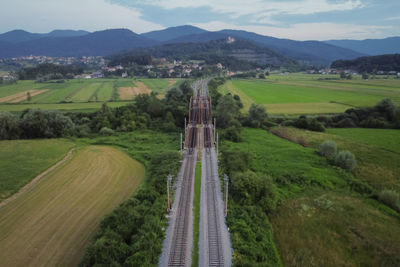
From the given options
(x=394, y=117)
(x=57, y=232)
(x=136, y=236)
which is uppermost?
(x=394, y=117)

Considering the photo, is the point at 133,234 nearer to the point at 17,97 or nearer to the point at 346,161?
the point at 346,161

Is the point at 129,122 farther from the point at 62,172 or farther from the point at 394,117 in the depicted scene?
the point at 394,117

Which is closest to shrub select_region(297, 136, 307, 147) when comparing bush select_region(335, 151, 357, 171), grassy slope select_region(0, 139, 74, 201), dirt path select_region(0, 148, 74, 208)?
bush select_region(335, 151, 357, 171)

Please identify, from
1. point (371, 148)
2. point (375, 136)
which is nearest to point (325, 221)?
point (371, 148)

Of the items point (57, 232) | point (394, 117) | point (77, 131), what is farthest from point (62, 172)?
point (394, 117)

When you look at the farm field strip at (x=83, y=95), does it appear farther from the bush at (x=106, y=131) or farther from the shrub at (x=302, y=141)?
the shrub at (x=302, y=141)

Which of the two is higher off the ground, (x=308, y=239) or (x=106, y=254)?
(x=106, y=254)
